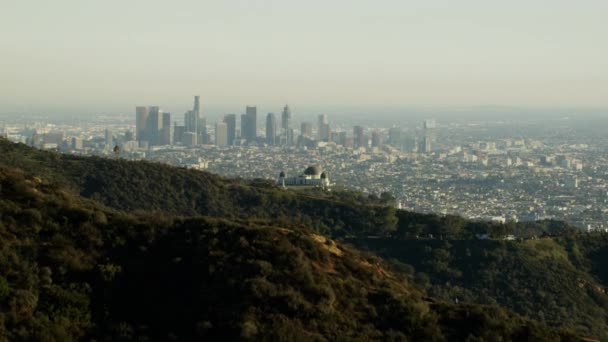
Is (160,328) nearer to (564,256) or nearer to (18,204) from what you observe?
(18,204)

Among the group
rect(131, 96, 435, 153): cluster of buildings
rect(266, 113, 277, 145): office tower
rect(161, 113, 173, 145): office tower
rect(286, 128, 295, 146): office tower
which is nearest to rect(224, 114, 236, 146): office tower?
rect(131, 96, 435, 153): cluster of buildings

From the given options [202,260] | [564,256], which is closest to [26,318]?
[202,260]

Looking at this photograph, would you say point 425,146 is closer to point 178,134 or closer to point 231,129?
point 231,129

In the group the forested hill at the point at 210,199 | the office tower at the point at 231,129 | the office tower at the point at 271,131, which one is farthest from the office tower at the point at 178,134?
the forested hill at the point at 210,199

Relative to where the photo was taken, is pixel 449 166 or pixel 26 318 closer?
pixel 26 318

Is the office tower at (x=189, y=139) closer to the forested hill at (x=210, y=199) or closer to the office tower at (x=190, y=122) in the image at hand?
the office tower at (x=190, y=122)

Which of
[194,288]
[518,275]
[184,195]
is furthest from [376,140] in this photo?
[194,288]

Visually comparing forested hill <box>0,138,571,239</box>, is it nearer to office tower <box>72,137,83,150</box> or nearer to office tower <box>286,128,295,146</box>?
office tower <box>72,137,83,150</box>
